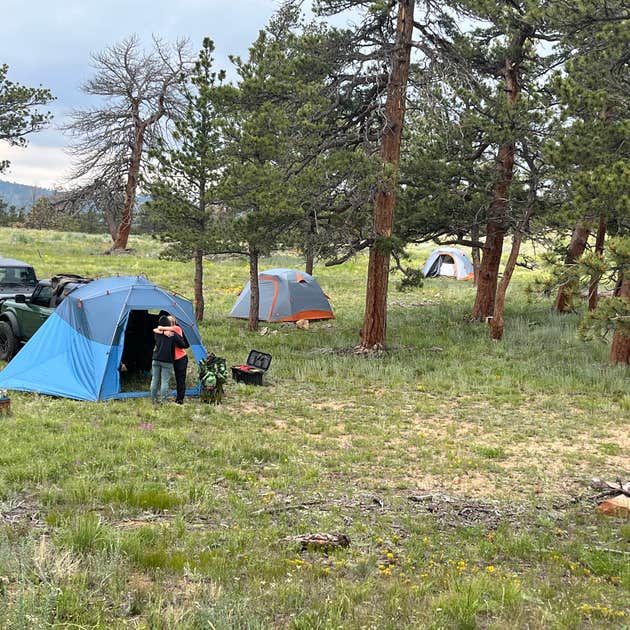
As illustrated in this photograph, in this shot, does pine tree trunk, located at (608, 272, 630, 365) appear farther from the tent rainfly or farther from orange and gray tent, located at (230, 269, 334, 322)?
the tent rainfly

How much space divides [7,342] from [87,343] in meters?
3.01

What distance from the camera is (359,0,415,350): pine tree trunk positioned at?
13344mm

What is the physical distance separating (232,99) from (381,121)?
346 centimetres

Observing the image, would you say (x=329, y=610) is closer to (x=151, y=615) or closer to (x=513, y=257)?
(x=151, y=615)

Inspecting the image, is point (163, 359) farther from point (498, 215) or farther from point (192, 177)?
point (498, 215)

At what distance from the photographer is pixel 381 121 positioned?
14.2 metres

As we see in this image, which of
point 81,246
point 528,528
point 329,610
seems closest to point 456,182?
point 528,528

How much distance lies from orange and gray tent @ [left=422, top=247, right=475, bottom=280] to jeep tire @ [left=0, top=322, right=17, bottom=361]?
23923mm

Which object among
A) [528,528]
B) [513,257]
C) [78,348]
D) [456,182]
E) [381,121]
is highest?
[381,121]

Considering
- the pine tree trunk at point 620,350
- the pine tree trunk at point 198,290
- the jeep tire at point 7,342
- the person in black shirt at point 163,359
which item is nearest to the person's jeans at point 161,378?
the person in black shirt at point 163,359

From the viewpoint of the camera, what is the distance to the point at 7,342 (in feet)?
39.0

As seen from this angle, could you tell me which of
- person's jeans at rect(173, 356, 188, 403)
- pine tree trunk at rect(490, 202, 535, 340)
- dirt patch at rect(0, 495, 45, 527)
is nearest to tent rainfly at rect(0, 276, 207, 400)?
person's jeans at rect(173, 356, 188, 403)

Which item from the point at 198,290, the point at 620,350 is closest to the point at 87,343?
the point at 198,290

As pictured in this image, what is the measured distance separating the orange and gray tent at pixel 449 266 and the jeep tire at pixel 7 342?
23.9 metres
